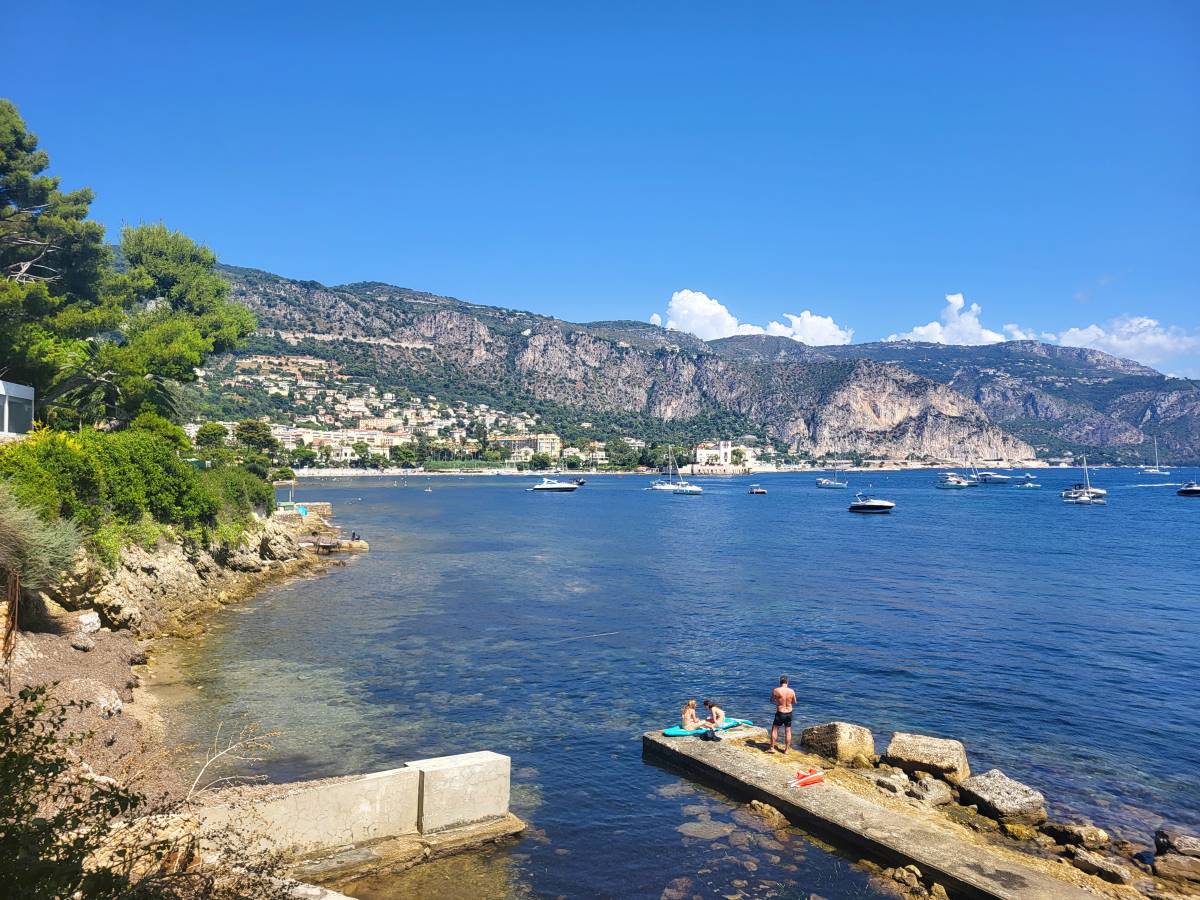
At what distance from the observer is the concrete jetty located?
1033 centimetres

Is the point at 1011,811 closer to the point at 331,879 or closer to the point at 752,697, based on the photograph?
the point at 752,697

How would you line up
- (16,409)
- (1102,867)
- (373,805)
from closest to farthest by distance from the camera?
(373,805) < (1102,867) < (16,409)

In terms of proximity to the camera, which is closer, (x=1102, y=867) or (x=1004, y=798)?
(x=1102, y=867)

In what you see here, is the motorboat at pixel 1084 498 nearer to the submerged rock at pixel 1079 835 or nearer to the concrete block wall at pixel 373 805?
the submerged rock at pixel 1079 835

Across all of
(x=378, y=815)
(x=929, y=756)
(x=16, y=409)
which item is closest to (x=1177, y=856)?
(x=929, y=756)

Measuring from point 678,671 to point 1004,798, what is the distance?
10488mm

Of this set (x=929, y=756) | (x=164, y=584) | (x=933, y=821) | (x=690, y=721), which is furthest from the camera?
(x=164, y=584)

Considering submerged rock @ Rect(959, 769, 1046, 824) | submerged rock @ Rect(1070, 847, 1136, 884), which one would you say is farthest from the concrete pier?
submerged rock @ Rect(1070, 847, 1136, 884)

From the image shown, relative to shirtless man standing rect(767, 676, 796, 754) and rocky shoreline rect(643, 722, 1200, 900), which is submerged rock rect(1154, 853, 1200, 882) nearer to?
rocky shoreline rect(643, 722, 1200, 900)

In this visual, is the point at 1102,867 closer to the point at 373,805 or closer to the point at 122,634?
the point at 373,805

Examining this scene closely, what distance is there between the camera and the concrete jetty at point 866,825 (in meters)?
10.3

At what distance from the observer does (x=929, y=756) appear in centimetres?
1460

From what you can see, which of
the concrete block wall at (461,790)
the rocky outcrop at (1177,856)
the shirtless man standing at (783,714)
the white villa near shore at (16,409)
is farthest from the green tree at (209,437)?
the rocky outcrop at (1177,856)

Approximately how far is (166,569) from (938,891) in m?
25.6
